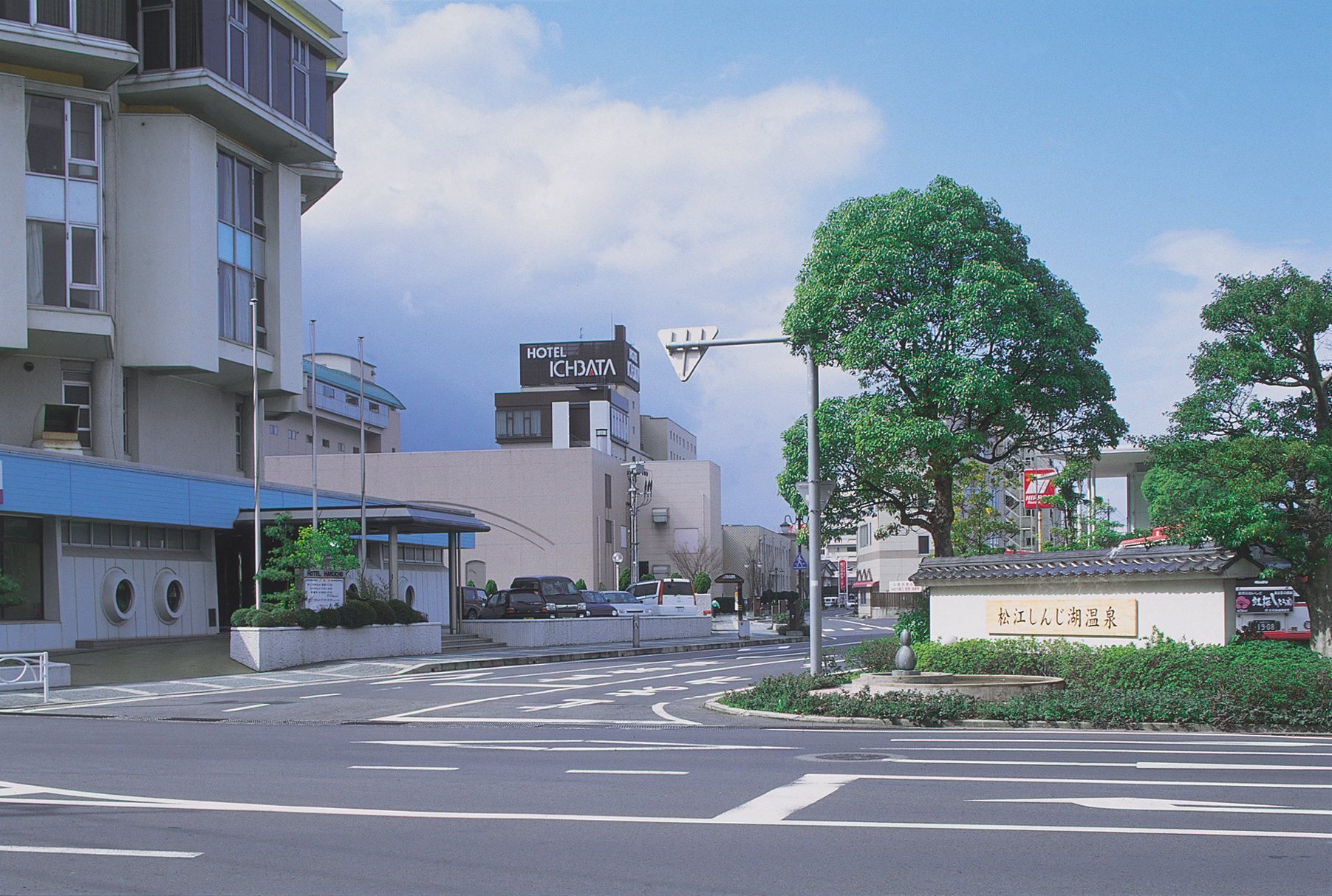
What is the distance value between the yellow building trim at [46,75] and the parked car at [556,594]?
2155cm

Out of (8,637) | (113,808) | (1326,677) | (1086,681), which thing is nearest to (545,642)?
(8,637)

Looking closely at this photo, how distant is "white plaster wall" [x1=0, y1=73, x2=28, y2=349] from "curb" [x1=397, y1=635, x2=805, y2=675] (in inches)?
581

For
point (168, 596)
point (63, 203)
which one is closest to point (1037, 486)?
point (168, 596)

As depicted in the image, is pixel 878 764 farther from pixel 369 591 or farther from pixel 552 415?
pixel 552 415

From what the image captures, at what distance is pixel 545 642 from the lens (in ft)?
126

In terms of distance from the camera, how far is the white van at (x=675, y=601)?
50125mm

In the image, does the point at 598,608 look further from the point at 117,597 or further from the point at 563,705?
the point at 563,705

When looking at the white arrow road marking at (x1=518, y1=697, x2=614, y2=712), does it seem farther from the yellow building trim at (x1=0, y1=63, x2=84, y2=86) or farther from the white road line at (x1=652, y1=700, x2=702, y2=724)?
the yellow building trim at (x1=0, y1=63, x2=84, y2=86)

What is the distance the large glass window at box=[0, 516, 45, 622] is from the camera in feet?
92.6

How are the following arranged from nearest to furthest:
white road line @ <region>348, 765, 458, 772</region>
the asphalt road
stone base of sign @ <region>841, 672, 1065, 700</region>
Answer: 1. the asphalt road
2. white road line @ <region>348, 765, 458, 772</region>
3. stone base of sign @ <region>841, 672, 1065, 700</region>

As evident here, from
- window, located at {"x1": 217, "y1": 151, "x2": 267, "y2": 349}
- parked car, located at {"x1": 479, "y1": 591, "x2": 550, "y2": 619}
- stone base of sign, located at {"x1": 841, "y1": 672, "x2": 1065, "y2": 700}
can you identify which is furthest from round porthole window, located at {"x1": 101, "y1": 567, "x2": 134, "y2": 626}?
stone base of sign, located at {"x1": 841, "y1": 672, "x2": 1065, "y2": 700}

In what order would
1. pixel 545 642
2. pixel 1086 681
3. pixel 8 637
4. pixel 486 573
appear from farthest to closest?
pixel 486 573 → pixel 545 642 → pixel 8 637 → pixel 1086 681

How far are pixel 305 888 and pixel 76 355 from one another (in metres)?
32.0

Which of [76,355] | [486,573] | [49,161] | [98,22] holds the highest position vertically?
[98,22]
